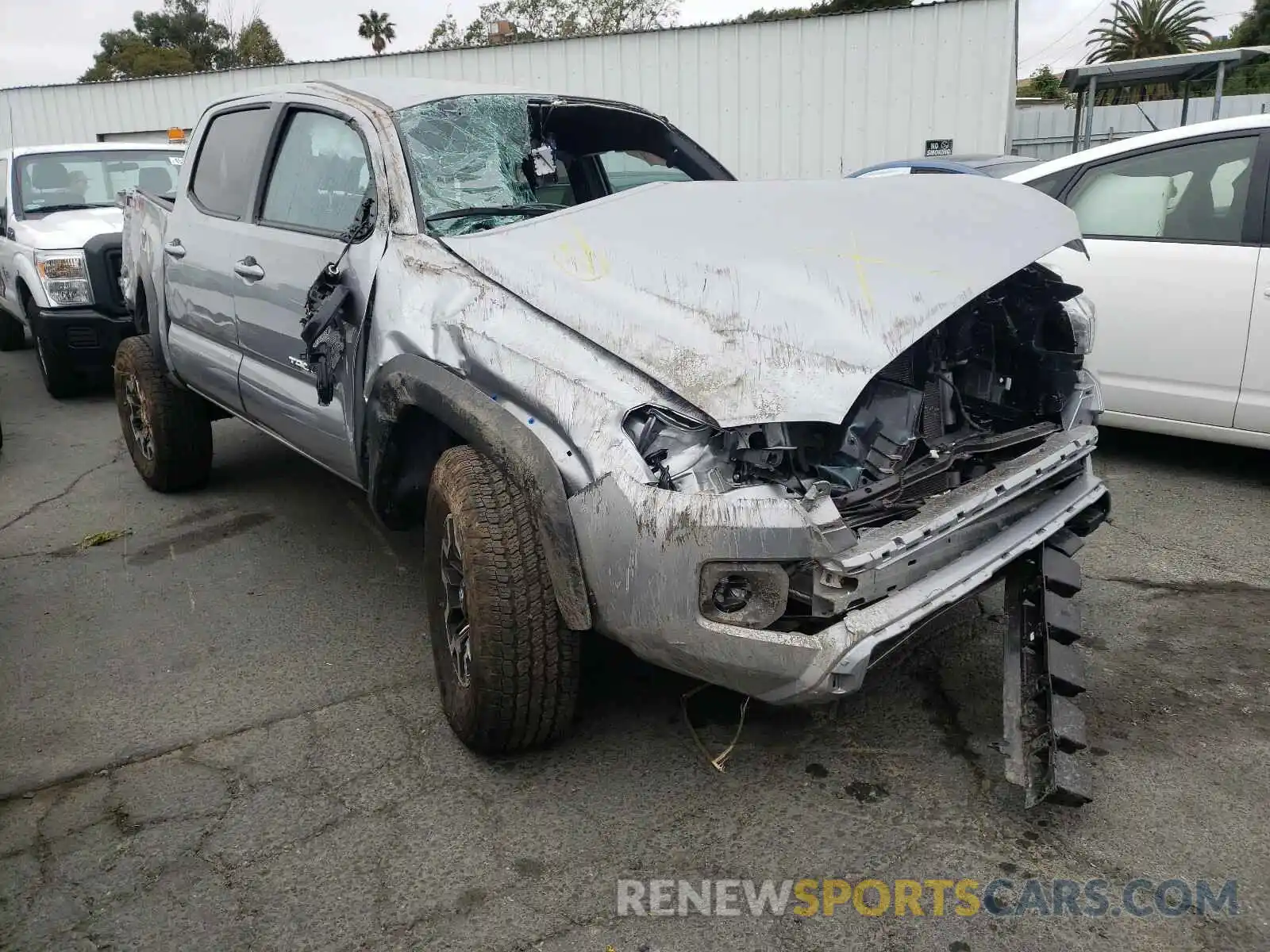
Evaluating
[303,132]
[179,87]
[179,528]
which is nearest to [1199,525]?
[303,132]

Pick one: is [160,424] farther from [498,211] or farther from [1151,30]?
[1151,30]

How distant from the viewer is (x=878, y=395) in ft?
8.93

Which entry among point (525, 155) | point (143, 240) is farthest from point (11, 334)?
point (525, 155)

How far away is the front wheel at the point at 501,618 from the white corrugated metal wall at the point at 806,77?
9975mm

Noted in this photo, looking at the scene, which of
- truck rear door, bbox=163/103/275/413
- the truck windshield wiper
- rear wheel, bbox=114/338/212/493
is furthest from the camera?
rear wheel, bbox=114/338/212/493

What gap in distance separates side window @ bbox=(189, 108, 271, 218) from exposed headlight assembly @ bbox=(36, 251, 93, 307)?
10.3ft

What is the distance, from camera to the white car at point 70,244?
23.3 ft

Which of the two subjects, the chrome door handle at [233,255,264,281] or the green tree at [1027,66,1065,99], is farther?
the green tree at [1027,66,1065,99]

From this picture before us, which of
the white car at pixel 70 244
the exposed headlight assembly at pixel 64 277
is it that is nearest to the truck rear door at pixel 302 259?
the white car at pixel 70 244

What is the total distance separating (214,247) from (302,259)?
3.02 ft

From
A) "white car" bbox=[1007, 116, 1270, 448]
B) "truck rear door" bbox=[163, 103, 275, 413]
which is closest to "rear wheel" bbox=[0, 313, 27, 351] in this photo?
"truck rear door" bbox=[163, 103, 275, 413]

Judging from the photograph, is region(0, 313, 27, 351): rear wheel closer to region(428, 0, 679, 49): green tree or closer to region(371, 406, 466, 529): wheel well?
region(371, 406, 466, 529): wheel well

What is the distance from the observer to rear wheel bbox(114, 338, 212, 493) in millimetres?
4875

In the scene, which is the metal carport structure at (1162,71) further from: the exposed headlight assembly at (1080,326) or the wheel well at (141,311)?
the wheel well at (141,311)
